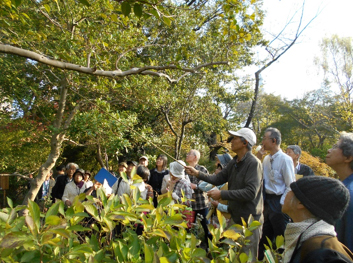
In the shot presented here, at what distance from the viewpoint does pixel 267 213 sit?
155 inches

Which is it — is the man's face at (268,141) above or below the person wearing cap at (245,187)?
above

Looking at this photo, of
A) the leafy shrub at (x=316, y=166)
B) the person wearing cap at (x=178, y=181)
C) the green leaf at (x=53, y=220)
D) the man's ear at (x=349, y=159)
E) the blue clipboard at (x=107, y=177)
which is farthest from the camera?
the leafy shrub at (x=316, y=166)

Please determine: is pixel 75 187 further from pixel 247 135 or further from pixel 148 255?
pixel 148 255

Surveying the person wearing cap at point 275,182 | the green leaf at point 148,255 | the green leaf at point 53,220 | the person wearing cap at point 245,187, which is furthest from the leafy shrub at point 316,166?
the green leaf at point 53,220

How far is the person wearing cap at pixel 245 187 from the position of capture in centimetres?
273

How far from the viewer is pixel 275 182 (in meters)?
3.92

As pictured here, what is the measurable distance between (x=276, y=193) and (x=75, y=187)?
323 centimetres

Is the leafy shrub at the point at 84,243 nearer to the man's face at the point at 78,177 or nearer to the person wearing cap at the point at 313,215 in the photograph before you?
the person wearing cap at the point at 313,215

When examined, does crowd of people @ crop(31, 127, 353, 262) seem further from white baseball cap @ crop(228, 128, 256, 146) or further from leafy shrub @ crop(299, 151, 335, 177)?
leafy shrub @ crop(299, 151, 335, 177)

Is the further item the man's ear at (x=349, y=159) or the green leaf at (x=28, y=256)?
the man's ear at (x=349, y=159)

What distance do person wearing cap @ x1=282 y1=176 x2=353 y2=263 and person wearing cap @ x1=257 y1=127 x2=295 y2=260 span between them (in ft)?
7.63

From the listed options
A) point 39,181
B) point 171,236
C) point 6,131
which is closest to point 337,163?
point 171,236

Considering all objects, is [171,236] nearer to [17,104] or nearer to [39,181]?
[39,181]

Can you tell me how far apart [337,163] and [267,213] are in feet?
5.83
